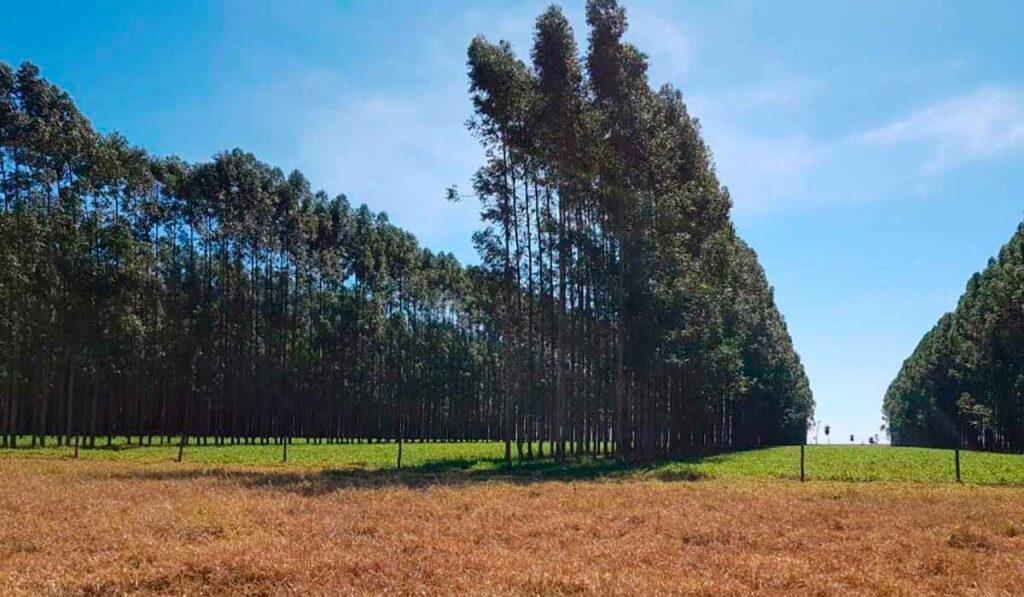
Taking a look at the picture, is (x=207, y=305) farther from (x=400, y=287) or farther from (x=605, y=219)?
(x=605, y=219)

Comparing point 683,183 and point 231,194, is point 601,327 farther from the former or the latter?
point 231,194

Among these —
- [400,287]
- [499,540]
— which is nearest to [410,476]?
[499,540]

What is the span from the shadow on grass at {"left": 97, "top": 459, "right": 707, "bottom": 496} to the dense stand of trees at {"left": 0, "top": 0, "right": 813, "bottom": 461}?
4.94 meters

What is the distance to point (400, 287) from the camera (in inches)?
3189

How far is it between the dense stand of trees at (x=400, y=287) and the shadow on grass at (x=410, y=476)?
16.2ft

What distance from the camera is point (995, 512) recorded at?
15.7 meters

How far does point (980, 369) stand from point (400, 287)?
59.2 meters

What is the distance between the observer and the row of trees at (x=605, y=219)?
33344mm

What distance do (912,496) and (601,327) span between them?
2206cm

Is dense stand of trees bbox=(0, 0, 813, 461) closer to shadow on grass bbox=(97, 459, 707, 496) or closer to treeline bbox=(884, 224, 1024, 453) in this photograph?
shadow on grass bbox=(97, 459, 707, 496)

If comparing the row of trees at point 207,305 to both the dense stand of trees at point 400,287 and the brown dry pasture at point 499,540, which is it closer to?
the dense stand of trees at point 400,287

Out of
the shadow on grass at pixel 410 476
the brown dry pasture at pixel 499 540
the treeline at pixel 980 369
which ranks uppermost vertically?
the treeline at pixel 980 369

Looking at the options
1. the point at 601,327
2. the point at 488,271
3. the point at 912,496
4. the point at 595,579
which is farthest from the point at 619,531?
the point at 601,327

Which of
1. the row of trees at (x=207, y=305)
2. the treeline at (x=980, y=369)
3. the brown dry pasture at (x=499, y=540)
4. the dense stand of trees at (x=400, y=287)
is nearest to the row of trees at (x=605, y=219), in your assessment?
the dense stand of trees at (x=400, y=287)
